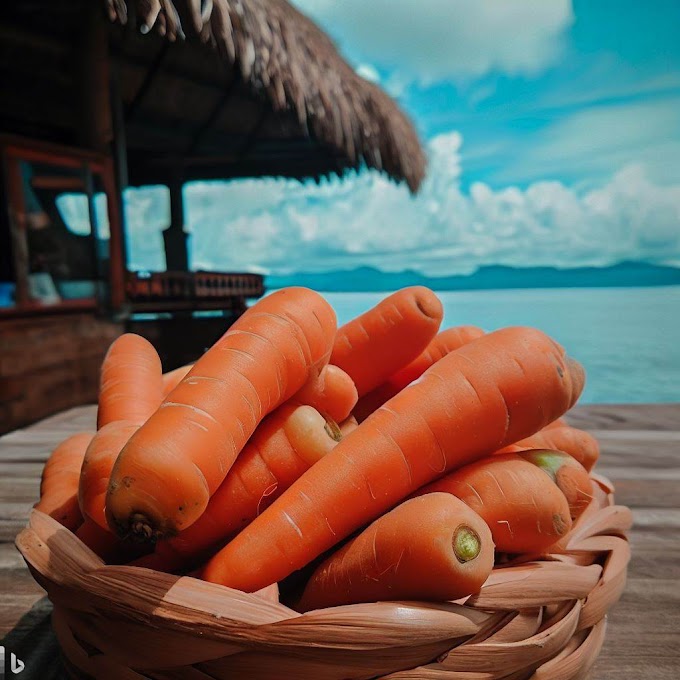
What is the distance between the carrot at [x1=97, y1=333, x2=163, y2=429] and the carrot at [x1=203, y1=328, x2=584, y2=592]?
0.88ft

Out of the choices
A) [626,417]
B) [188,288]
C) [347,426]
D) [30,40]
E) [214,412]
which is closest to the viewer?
[214,412]

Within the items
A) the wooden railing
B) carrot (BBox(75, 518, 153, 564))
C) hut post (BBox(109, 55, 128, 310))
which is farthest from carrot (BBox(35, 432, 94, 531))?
the wooden railing

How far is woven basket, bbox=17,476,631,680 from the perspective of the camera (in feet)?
1.31

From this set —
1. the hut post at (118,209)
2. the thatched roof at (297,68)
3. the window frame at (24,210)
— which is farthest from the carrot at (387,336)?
the hut post at (118,209)

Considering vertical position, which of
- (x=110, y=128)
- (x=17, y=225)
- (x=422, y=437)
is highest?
(x=110, y=128)

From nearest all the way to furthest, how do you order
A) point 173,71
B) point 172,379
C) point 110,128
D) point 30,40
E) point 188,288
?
point 172,379 → point 30,40 → point 110,128 → point 173,71 → point 188,288

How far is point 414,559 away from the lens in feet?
1.53

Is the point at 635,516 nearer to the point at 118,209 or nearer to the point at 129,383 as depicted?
the point at 129,383

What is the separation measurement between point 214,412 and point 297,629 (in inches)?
8.9

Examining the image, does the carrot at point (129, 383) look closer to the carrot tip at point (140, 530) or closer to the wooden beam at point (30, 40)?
the carrot tip at point (140, 530)

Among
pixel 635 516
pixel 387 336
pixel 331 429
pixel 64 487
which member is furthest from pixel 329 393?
pixel 635 516

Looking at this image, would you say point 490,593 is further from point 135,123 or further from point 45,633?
point 135,123

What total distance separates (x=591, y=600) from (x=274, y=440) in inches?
14.3

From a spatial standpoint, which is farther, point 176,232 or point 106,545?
point 176,232
